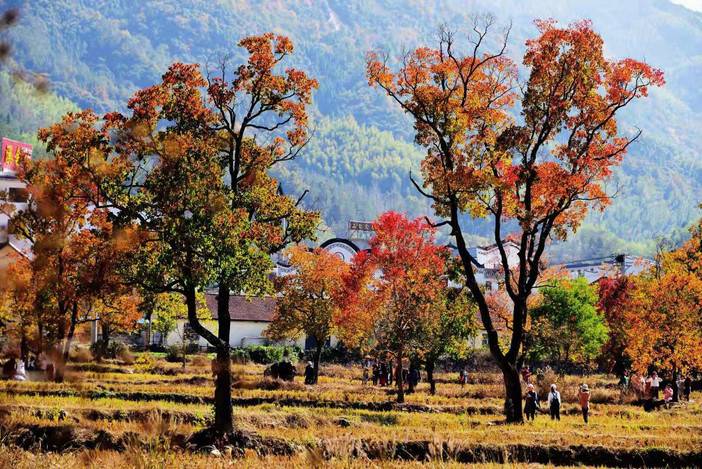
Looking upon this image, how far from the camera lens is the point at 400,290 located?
46.8m

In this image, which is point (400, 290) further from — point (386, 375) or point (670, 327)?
point (670, 327)

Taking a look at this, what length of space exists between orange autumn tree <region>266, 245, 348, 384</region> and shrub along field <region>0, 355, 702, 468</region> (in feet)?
38.3

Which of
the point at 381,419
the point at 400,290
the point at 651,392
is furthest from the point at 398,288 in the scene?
the point at 381,419

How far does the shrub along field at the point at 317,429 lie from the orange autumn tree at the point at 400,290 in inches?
245

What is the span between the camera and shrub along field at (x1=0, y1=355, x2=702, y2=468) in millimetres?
17828

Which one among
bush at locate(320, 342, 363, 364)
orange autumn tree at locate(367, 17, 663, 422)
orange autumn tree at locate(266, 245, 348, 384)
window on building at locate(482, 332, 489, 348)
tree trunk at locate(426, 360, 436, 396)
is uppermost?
orange autumn tree at locate(367, 17, 663, 422)

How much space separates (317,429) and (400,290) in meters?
21.7

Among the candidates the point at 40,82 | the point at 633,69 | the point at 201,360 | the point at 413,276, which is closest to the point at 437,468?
the point at 40,82

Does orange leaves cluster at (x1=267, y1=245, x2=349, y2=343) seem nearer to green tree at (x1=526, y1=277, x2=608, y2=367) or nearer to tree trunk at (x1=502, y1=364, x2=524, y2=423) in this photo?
green tree at (x1=526, y1=277, x2=608, y2=367)

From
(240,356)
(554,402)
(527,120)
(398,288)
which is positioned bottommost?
(554,402)

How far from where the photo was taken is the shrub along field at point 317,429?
17.8 meters

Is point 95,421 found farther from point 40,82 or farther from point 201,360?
point 201,360

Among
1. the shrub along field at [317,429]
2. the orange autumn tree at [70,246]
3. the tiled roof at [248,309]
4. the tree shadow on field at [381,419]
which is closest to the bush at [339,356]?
the tiled roof at [248,309]

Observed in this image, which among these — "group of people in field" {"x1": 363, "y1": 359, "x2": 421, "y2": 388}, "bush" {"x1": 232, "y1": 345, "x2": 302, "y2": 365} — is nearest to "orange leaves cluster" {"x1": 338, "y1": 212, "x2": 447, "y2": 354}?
"group of people in field" {"x1": 363, "y1": 359, "x2": 421, "y2": 388}
